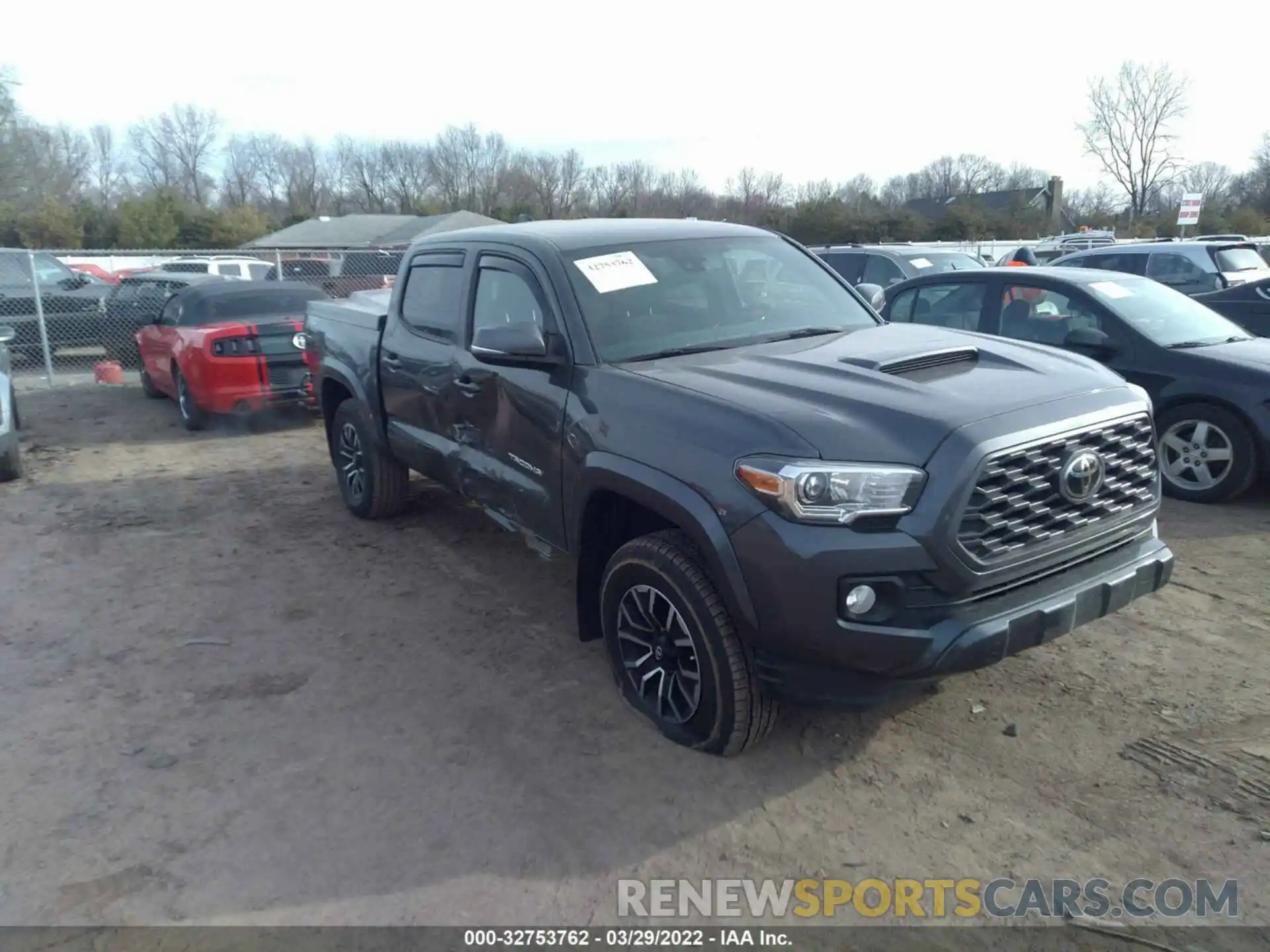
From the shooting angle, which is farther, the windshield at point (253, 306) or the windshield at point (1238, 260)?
the windshield at point (1238, 260)

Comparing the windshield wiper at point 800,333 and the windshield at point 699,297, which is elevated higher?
the windshield at point 699,297

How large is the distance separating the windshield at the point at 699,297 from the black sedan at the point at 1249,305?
633 centimetres

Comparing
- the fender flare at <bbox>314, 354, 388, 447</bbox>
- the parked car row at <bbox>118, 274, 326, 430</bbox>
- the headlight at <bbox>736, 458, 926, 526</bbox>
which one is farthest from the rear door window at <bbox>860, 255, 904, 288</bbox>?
the headlight at <bbox>736, 458, 926, 526</bbox>

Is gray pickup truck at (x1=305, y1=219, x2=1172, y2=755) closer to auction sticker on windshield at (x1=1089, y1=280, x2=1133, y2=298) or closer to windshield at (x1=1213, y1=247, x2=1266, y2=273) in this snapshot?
auction sticker on windshield at (x1=1089, y1=280, x2=1133, y2=298)

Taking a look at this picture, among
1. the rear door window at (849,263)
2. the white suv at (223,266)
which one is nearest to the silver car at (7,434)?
the rear door window at (849,263)

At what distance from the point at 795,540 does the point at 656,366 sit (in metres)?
1.15

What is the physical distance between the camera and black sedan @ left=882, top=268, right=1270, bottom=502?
616 centimetres

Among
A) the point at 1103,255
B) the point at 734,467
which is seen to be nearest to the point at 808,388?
the point at 734,467

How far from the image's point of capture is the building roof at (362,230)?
43.9 metres

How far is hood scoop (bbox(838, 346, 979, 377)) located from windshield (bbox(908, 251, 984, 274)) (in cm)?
1054

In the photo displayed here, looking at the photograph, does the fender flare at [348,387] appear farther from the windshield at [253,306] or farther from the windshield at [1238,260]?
the windshield at [1238,260]

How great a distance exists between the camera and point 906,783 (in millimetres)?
3396

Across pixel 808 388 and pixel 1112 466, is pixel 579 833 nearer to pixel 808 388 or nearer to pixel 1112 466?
pixel 808 388

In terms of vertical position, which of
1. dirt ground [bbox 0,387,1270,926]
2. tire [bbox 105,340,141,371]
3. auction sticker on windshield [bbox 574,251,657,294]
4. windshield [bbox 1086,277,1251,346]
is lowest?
dirt ground [bbox 0,387,1270,926]
